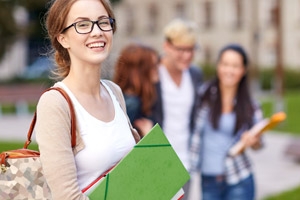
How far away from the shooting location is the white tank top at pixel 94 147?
2.59 metres

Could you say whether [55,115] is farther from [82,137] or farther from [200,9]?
[200,9]

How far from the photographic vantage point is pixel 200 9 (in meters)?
47.4

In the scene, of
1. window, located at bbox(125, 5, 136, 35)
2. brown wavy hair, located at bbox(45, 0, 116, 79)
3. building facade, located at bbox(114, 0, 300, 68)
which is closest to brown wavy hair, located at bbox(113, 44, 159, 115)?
brown wavy hair, located at bbox(45, 0, 116, 79)

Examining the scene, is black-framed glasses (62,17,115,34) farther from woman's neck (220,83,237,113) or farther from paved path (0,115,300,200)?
paved path (0,115,300,200)

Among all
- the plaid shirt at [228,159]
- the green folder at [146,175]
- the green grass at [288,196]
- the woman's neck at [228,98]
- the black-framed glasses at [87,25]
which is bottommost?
the green grass at [288,196]

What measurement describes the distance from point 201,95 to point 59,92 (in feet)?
9.91

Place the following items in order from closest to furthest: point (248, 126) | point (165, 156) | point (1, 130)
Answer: point (165, 156) < point (248, 126) < point (1, 130)

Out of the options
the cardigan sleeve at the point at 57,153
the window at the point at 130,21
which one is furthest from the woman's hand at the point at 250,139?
the window at the point at 130,21

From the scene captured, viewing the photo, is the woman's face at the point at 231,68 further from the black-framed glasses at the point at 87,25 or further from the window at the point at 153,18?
the window at the point at 153,18

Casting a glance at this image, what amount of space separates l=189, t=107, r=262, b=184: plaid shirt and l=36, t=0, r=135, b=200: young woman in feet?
8.39

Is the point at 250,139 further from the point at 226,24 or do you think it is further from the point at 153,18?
the point at 153,18

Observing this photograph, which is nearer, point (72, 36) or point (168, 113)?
point (72, 36)

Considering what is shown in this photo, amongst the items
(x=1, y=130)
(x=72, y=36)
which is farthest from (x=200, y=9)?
(x=72, y=36)

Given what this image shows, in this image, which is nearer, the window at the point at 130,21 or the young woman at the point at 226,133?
the young woman at the point at 226,133
